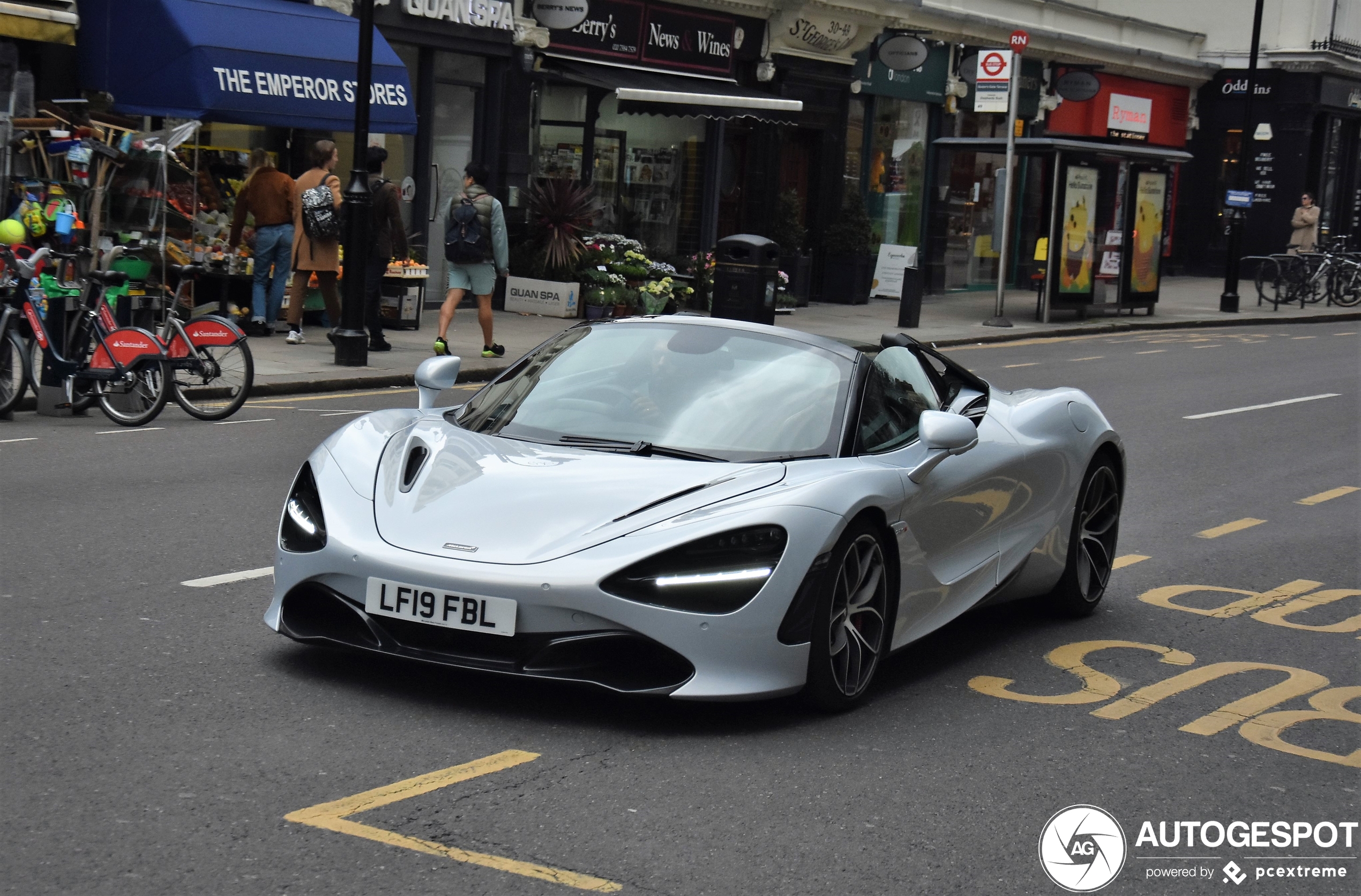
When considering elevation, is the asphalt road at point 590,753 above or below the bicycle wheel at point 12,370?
below

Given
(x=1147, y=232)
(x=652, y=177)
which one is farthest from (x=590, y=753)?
(x=1147, y=232)

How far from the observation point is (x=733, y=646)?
500cm

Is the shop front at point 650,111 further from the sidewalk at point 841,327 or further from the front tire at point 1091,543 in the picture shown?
the front tire at point 1091,543

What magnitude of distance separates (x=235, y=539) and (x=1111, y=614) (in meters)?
4.05

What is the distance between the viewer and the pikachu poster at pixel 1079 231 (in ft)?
87.9

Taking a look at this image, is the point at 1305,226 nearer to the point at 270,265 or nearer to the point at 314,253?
the point at 270,265

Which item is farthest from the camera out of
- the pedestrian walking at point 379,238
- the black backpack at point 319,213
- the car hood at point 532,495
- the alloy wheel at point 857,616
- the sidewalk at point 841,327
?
the pedestrian walking at point 379,238

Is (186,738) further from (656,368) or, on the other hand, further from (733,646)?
(656,368)

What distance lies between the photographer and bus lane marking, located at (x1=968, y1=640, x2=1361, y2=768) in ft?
18.4

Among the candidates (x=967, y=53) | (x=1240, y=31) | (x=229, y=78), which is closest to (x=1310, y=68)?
(x=1240, y=31)

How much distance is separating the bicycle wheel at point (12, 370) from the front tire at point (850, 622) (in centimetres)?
779

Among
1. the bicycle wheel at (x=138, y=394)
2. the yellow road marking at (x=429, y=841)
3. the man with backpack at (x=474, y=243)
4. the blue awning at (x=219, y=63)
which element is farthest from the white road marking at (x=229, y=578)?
the blue awning at (x=219, y=63)

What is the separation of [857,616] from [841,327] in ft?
60.0

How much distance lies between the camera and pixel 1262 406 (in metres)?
16.5
